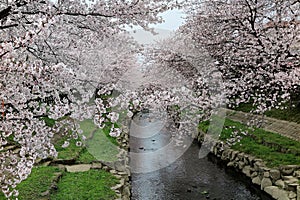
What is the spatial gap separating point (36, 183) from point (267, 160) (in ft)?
20.8

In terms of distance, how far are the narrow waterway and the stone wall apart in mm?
291

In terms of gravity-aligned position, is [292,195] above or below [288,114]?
below

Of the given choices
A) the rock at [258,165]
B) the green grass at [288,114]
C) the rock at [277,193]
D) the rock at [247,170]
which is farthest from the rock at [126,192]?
the green grass at [288,114]

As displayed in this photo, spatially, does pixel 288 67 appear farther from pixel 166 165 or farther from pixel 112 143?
pixel 112 143

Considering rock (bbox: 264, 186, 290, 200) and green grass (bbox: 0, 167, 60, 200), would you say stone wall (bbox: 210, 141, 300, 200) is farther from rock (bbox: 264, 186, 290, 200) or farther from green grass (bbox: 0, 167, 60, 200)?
green grass (bbox: 0, 167, 60, 200)

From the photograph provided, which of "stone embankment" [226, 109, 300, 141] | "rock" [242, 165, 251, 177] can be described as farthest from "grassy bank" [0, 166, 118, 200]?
"stone embankment" [226, 109, 300, 141]

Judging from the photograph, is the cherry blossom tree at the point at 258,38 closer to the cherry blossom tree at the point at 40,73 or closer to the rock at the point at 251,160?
the rock at the point at 251,160

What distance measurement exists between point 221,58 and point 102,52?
10983 mm

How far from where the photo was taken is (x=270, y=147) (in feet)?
35.1

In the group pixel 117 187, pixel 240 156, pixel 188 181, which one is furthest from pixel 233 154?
pixel 117 187

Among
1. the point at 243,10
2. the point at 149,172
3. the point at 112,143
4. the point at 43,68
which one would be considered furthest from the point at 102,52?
the point at 43,68

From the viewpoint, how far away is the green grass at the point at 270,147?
9211mm

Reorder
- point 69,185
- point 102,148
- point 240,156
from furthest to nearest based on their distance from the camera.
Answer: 1. point 102,148
2. point 240,156
3. point 69,185

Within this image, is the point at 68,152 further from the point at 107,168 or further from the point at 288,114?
the point at 288,114
